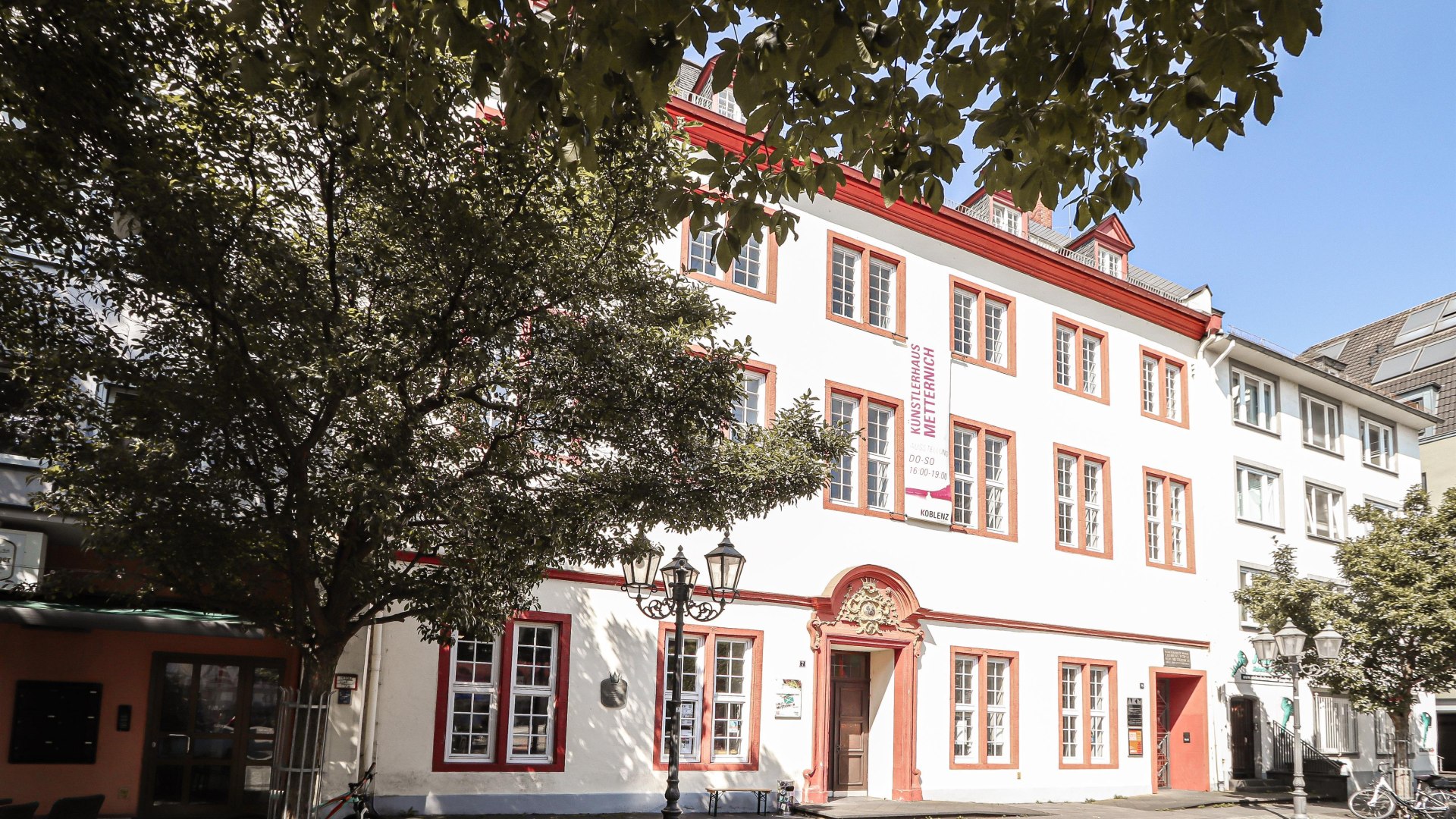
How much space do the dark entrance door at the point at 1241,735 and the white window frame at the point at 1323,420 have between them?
7545mm

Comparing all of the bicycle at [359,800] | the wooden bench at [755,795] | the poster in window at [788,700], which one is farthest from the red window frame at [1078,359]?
the bicycle at [359,800]

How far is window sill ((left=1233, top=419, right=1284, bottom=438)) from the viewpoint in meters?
28.3

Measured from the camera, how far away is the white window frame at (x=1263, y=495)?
28.1 m

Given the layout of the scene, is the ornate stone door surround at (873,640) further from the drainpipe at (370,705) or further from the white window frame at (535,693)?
the drainpipe at (370,705)

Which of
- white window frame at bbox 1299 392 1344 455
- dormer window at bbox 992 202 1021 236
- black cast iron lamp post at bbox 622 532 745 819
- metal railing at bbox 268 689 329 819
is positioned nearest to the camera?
metal railing at bbox 268 689 329 819

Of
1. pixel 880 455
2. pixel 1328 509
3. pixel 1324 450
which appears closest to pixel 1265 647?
pixel 880 455

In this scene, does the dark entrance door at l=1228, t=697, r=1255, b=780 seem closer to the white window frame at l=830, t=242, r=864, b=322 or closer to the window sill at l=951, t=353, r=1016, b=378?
the window sill at l=951, t=353, r=1016, b=378

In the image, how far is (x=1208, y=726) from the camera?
2575 cm

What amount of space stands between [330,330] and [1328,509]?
29.5 meters

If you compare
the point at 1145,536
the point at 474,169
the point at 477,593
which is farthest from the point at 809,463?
the point at 1145,536

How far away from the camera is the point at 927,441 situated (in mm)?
21125

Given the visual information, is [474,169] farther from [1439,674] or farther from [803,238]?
[1439,674]

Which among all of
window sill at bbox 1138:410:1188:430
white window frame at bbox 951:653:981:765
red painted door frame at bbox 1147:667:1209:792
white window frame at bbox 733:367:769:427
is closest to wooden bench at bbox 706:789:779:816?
white window frame at bbox 951:653:981:765

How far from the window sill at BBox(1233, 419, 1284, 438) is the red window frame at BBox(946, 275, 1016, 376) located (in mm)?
8111
